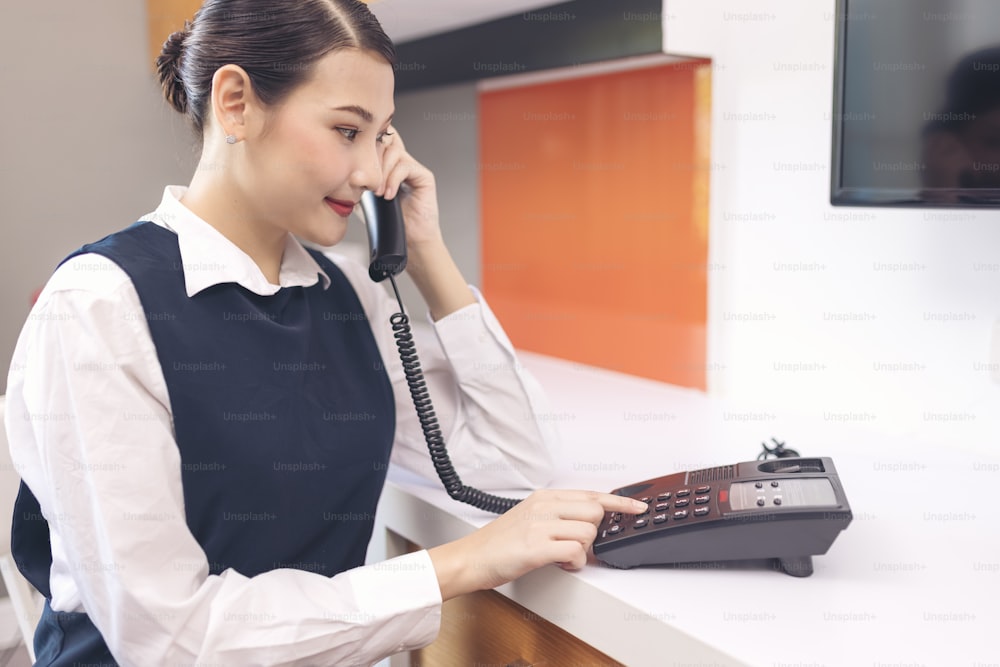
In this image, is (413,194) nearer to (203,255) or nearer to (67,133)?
(203,255)

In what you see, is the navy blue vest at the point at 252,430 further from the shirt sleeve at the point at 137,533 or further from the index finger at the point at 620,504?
the index finger at the point at 620,504

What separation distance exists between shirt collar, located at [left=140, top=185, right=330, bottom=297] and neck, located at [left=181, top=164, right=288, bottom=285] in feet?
0.05

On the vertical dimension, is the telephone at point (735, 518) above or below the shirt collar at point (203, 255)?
below

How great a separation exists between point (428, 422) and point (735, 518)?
439mm

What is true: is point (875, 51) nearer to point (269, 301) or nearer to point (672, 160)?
point (672, 160)

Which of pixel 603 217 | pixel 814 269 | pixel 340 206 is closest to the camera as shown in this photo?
pixel 340 206

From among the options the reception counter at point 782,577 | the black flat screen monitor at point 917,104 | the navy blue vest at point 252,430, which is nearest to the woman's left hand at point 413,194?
the navy blue vest at point 252,430

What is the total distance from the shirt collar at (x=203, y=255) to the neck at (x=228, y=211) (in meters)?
0.02

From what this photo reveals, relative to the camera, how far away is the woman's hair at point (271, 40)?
0.89 m

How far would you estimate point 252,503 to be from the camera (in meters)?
0.93

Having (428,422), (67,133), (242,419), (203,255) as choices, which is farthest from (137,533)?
(67,133)

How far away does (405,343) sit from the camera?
110cm

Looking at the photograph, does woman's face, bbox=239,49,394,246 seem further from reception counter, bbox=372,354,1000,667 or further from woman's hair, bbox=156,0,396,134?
reception counter, bbox=372,354,1000,667

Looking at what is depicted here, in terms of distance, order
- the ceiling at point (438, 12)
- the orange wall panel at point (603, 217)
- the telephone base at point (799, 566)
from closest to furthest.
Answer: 1. the telephone base at point (799, 566)
2. the ceiling at point (438, 12)
3. the orange wall panel at point (603, 217)
